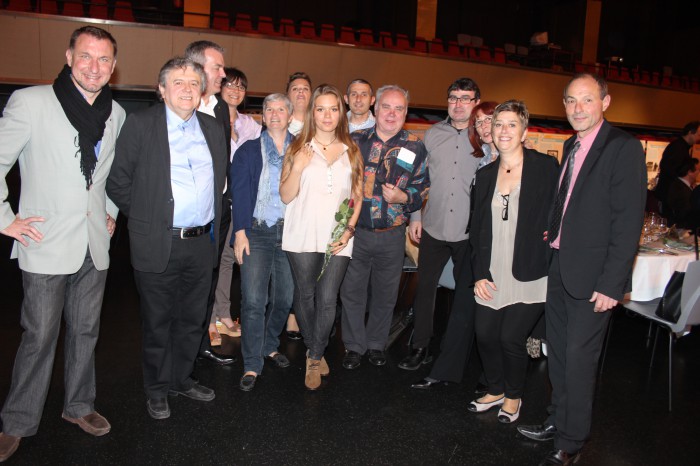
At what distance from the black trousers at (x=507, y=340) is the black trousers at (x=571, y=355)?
146 mm

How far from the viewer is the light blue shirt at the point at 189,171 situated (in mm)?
2652

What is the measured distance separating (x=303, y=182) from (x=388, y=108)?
0.75m

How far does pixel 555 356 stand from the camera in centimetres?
271

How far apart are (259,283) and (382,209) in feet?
2.97

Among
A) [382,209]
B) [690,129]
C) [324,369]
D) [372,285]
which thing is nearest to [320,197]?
[382,209]

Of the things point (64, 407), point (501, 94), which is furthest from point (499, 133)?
point (501, 94)

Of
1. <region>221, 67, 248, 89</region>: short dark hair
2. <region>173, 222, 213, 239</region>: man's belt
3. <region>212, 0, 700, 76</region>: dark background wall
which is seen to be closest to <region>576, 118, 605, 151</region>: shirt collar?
<region>173, 222, 213, 239</region>: man's belt

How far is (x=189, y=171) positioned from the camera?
2.69 meters

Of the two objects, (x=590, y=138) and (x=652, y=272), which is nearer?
(x=590, y=138)

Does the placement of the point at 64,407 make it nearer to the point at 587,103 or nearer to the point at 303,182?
the point at 303,182

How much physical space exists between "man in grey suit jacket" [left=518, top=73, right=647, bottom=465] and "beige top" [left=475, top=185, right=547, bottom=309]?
0.11 m

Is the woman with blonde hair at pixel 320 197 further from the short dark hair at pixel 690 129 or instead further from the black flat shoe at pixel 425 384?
the short dark hair at pixel 690 129

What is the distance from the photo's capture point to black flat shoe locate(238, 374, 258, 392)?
127 inches

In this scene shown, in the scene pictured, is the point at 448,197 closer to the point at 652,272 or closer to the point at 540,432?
the point at 540,432
